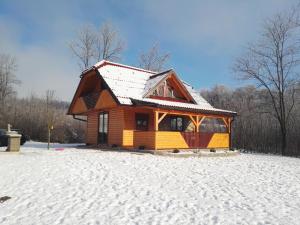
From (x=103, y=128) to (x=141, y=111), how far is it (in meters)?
Result: 3.19

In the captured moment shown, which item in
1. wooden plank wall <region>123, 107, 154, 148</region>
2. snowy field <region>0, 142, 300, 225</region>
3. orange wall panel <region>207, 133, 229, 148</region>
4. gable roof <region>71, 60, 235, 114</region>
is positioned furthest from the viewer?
orange wall panel <region>207, 133, 229, 148</region>

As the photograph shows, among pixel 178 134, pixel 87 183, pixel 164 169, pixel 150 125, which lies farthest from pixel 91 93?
pixel 87 183

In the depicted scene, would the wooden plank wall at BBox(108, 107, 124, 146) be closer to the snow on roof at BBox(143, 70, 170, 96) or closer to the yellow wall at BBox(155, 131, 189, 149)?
the snow on roof at BBox(143, 70, 170, 96)

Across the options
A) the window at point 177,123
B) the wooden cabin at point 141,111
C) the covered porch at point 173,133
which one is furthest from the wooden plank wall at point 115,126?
the window at point 177,123

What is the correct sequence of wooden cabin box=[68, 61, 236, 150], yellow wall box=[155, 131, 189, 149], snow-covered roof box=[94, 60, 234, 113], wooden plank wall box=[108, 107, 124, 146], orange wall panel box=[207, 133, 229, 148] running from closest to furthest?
yellow wall box=[155, 131, 189, 149], wooden cabin box=[68, 61, 236, 150], snow-covered roof box=[94, 60, 234, 113], wooden plank wall box=[108, 107, 124, 146], orange wall panel box=[207, 133, 229, 148]

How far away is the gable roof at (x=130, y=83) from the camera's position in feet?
60.4

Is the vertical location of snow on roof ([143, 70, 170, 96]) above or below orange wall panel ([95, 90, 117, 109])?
above

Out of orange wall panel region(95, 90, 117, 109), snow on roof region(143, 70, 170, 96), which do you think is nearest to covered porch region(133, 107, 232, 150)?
snow on roof region(143, 70, 170, 96)

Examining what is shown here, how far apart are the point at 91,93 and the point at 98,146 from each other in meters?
3.88

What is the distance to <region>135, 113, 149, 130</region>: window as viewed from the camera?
1955 cm

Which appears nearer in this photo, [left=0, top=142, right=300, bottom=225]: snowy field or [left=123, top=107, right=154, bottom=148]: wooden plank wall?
[left=0, top=142, right=300, bottom=225]: snowy field

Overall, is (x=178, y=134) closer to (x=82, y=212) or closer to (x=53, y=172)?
(x=53, y=172)

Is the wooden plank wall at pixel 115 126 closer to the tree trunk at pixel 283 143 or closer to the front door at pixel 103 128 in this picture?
the front door at pixel 103 128

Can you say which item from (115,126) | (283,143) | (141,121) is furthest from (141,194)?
(283,143)
